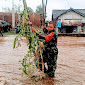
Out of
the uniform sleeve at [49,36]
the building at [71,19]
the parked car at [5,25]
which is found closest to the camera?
the uniform sleeve at [49,36]

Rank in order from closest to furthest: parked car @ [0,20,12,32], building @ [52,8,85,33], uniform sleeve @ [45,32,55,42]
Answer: uniform sleeve @ [45,32,55,42] < parked car @ [0,20,12,32] < building @ [52,8,85,33]

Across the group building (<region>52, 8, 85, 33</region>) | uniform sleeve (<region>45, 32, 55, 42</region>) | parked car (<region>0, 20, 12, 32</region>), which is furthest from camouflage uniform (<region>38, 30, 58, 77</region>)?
building (<region>52, 8, 85, 33</region>)

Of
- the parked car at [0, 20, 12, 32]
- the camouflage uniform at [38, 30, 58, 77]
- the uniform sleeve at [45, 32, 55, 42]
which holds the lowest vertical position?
the camouflage uniform at [38, 30, 58, 77]

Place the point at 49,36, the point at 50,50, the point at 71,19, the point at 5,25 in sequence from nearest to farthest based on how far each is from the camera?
the point at 49,36
the point at 50,50
the point at 5,25
the point at 71,19

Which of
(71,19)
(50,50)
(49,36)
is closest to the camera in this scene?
(49,36)

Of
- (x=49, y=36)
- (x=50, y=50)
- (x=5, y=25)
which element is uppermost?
(x=5, y=25)

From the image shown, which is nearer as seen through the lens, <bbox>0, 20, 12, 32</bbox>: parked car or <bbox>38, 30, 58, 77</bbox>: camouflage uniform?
<bbox>38, 30, 58, 77</bbox>: camouflage uniform

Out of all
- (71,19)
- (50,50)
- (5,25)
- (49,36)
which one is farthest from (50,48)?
(71,19)

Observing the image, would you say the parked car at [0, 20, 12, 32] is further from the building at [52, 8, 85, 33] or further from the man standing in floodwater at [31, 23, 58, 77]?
the man standing in floodwater at [31, 23, 58, 77]

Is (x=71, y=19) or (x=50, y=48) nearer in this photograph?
(x=50, y=48)

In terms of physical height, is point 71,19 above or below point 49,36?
above

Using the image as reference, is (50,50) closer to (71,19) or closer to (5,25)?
(5,25)

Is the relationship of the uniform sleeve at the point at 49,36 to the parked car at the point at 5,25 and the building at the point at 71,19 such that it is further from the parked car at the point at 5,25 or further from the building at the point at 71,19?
the building at the point at 71,19

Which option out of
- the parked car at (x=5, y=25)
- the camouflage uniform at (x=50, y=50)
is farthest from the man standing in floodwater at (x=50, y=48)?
the parked car at (x=5, y=25)
